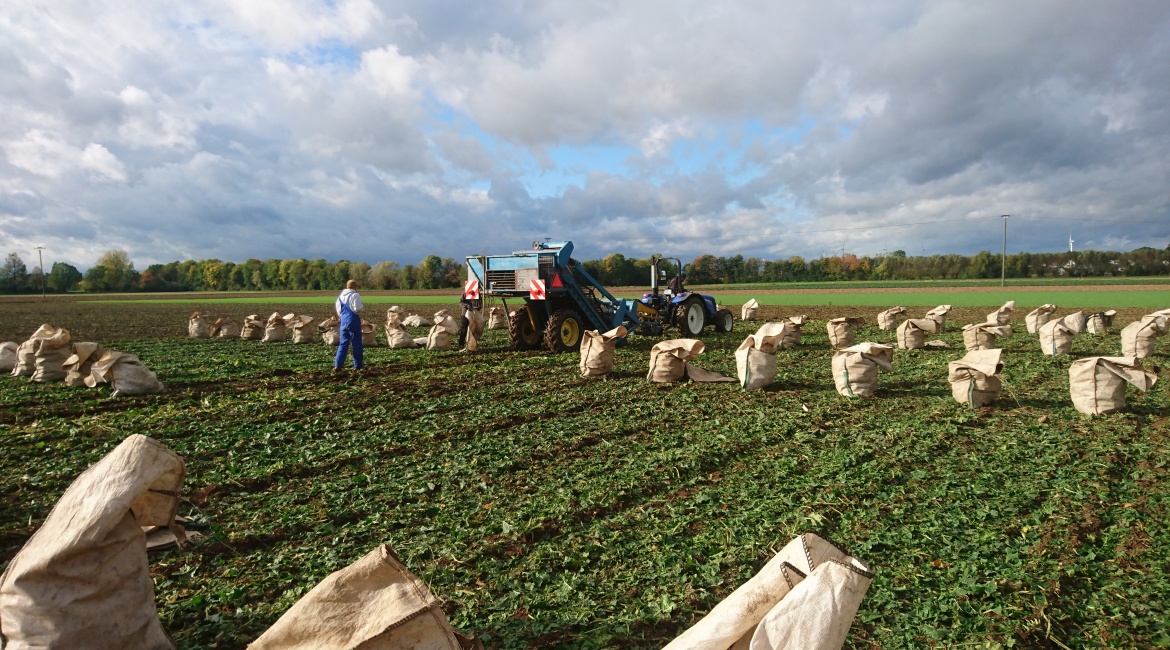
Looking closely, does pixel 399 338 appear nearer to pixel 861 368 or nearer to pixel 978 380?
pixel 861 368

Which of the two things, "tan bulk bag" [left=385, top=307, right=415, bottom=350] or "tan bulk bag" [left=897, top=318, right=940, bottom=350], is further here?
"tan bulk bag" [left=385, top=307, right=415, bottom=350]

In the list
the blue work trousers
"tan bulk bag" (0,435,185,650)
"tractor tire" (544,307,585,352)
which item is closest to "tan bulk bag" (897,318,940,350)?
"tractor tire" (544,307,585,352)

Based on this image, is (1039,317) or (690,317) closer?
(1039,317)

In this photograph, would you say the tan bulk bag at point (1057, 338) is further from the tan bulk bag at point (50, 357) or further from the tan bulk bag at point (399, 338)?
the tan bulk bag at point (50, 357)

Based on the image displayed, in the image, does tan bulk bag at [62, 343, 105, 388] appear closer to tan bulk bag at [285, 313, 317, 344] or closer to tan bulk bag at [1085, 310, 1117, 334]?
tan bulk bag at [285, 313, 317, 344]

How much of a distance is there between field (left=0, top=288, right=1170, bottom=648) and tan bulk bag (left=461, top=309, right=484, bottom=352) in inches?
164

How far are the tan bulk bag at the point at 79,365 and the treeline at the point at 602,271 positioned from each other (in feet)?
157

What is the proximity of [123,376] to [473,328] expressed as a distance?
643 centimetres

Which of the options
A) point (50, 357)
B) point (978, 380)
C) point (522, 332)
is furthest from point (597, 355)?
point (50, 357)

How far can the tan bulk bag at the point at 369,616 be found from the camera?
2.10m

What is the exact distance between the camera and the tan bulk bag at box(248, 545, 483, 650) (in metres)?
2.10

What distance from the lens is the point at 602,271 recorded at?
195ft

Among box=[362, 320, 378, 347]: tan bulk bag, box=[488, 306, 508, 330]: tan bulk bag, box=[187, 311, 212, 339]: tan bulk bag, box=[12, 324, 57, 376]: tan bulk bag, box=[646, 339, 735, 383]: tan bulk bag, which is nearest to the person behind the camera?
box=[646, 339, 735, 383]: tan bulk bag

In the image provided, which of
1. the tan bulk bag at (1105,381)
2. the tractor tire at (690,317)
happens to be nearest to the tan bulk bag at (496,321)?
the tractor tire at (690,317)
